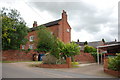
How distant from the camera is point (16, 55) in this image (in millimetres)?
24297

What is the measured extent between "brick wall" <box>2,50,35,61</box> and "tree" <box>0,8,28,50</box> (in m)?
0.92

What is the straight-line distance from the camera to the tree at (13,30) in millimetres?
22653

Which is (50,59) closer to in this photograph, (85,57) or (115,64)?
(115,64)

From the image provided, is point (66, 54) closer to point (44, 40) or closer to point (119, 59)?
point (119, 59)

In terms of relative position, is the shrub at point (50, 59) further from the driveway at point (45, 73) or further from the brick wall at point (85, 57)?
the brick wall at point (85, 57)

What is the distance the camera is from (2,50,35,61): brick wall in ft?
76.4

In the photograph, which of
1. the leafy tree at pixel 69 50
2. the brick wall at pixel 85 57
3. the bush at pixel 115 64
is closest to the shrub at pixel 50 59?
Answer: the leafy tree at pixel 69 50

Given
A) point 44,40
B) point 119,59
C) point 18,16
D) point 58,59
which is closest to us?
point 119,59

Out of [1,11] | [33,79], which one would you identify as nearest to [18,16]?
[1,11]

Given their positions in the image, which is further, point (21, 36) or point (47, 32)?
point (47, 32)

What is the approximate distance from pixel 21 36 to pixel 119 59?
19.6 meters

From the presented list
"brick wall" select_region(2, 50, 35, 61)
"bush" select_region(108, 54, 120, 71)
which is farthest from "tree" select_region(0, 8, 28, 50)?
"bush" select_region(108, 54, 120, 71)

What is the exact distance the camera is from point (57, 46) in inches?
658

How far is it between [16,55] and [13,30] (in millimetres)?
4798
